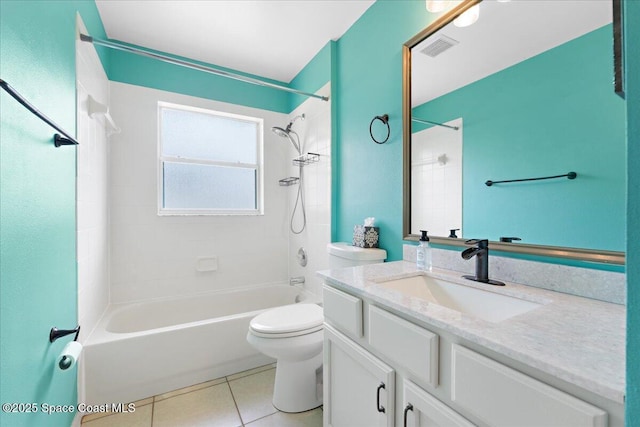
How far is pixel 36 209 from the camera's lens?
1013mm

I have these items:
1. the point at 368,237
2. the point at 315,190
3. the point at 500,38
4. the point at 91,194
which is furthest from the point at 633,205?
the point at 91,194

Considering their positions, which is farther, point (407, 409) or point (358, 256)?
point (358, 256)

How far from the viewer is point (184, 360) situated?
179cm

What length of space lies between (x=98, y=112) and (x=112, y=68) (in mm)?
859

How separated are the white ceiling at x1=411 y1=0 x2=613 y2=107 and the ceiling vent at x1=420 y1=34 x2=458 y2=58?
0.05ft

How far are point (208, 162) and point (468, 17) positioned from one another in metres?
2.30

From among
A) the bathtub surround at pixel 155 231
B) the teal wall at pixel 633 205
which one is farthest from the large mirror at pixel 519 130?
the bathtub surround at pixel 155 231

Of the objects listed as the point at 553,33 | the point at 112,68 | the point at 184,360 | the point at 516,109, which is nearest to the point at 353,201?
the point at 516,109

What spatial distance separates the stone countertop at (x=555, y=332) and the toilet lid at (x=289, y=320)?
2.19ft

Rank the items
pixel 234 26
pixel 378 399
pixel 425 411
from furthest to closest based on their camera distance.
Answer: pixel 234 26 < pixel 378 399 < pixel 425 411

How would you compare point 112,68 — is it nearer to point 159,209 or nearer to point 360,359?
point 159,209

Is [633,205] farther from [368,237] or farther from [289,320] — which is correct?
[289,320]

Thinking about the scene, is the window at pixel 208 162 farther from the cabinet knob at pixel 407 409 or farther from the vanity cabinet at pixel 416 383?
the cabinet knob at pixel 407 409

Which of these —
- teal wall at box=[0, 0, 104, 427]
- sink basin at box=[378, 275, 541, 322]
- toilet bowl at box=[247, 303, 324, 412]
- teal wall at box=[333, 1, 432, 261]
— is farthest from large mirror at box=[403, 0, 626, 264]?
teal wall at box=[0, 0, 104, 427]
